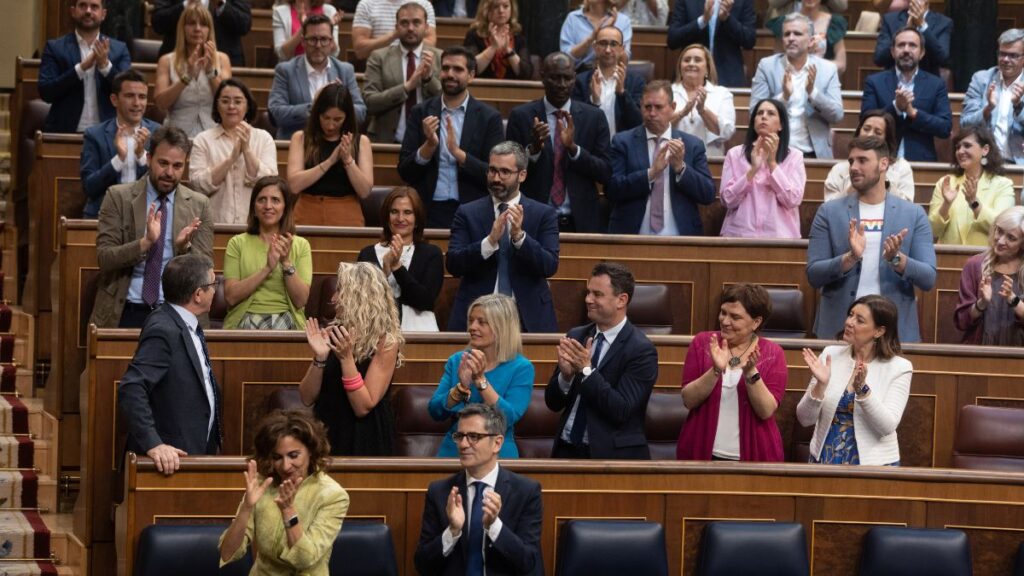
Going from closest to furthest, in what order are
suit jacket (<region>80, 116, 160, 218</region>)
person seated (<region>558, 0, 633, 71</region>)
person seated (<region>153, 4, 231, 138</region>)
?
suit jacket (<region>80, 116, 160, 218</region>) < person seated (<region>153, 4, 231, 138</region>) < person seated (<region>558, 0, 633, 71</region>)

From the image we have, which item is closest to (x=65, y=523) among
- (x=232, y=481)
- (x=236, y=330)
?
(x=236, y=330)

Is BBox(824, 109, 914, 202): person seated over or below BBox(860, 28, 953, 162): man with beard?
below

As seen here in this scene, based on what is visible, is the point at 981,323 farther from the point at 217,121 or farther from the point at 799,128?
the point at 217,121

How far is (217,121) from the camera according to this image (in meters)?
6.48

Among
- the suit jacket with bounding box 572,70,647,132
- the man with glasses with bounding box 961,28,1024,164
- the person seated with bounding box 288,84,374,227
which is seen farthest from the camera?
the man with glasses with bounding box 961,28,1024,164

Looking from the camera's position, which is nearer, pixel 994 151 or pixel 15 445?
pixel 15 445

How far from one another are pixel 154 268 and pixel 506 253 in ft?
4.00

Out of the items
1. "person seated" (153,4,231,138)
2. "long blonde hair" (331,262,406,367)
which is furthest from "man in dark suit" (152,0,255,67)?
"long blonde hair" (331,262,406,367)

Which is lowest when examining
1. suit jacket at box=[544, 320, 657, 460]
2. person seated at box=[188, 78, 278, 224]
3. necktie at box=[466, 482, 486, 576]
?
necktie at box=[466, 482, 486, 576]

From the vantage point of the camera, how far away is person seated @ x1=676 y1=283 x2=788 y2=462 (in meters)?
4.88

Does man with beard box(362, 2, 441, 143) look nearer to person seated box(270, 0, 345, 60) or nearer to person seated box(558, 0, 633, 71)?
person seated box(270, 0, 345, 60)

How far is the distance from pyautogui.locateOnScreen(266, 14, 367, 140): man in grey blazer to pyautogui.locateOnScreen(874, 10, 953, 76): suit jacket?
2.72 meters

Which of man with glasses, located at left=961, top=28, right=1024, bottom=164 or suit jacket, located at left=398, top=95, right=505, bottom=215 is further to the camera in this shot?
man with glasses, located at left=961, top=28, right=1024, bottom=164

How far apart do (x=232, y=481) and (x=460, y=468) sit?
2.09 feet
